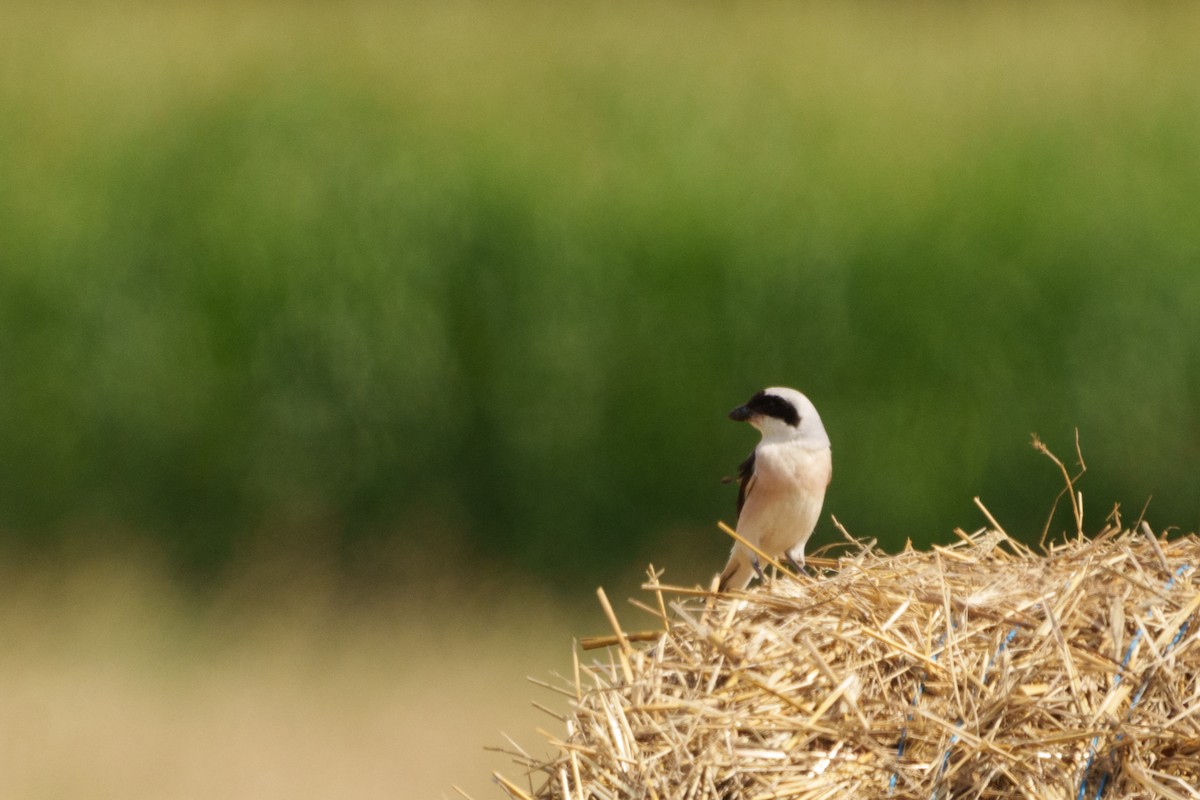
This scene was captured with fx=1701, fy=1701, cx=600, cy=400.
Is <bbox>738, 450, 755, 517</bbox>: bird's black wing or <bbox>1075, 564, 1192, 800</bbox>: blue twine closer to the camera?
<bbox>1075, 564, 1192, 800</bbox>: blue twine

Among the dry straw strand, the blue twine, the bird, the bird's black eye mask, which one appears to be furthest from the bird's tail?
the blue twine

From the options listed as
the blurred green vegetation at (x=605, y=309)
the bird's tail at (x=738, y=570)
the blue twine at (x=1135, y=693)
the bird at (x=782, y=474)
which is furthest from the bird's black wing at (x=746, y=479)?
the blurred green vegetation at (x=605, y=309)

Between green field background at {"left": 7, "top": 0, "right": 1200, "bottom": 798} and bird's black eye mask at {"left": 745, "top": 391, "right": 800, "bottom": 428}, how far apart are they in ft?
14.9

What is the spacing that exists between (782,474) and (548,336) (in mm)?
4948

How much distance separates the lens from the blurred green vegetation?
9.95 m

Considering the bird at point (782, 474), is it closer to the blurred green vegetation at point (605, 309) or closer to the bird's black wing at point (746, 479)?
the bird's black wing at point (746, 479)

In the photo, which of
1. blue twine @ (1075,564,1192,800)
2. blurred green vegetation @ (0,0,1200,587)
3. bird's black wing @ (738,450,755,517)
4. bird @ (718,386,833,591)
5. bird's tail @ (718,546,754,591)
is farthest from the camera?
blurred green vegetation @ (0,0,1200,587)

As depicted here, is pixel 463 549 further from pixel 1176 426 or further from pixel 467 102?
pixel 1176 426

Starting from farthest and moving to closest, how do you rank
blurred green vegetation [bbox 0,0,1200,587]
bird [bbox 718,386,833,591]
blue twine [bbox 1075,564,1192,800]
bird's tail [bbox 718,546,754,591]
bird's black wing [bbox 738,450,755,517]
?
blurred green vegetation [bbox 0,0,1200,587]
bird's black wing [bbox 738,450,755,517]
bird's tail [bbox 718,546,754,591]
bird [bbox 718,386,833,591]
blue twine [bbox 1075,564,1192,800]

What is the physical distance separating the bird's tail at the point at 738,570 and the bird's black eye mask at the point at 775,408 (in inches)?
17.5

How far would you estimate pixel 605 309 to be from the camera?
1028 cm

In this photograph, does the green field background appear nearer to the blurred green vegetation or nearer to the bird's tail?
the blurred green vegetation

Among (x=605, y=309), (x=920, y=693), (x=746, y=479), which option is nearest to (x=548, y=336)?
(x=605, y=309)

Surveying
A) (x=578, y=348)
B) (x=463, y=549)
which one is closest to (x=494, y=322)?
(x=578, y=348)
